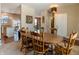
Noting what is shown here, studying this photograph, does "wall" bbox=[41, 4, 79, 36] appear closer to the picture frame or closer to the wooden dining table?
the wooden dining table

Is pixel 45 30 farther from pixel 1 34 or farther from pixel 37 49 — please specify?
pixel 1 34

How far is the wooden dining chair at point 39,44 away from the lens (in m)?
2.00

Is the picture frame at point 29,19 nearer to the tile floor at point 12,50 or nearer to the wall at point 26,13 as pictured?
the wall at point 26,13

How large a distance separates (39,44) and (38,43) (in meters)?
0.02

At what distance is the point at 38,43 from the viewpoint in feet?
6.61

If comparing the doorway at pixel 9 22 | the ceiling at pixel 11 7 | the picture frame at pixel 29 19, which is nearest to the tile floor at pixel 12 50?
the doorway at pixel 9 22

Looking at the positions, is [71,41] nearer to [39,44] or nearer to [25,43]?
[39,44]

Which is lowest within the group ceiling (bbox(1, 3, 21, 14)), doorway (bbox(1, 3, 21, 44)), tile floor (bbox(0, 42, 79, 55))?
tile floor (bbox(0, 42, 79, 55))

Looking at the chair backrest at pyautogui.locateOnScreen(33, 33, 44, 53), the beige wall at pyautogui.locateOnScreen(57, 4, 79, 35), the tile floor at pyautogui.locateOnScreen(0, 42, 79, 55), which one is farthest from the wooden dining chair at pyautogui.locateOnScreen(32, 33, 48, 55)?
the beige wall at pyautogui.locateOnScreen(57, 4, 79, 35)

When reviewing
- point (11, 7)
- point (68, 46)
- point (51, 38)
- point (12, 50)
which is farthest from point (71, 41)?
point (11, 7)

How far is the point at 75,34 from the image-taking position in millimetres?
1975

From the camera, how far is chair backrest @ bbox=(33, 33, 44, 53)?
1998 millimetres

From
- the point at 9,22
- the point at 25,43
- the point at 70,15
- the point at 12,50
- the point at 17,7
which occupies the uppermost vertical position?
the point at 17,7

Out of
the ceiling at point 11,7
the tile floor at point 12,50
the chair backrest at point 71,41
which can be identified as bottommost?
the tile floor at point 12,50
